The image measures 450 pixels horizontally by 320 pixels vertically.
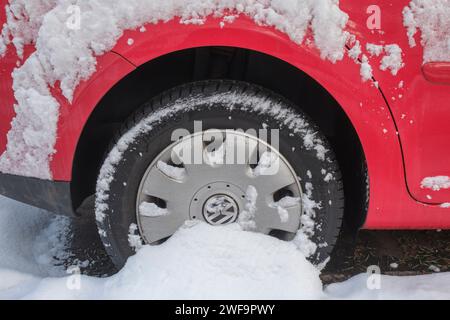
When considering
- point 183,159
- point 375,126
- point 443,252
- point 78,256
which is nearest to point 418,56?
point 375,126

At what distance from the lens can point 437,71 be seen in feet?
5.29

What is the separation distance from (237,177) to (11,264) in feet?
3.75

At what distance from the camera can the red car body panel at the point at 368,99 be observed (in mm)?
1595

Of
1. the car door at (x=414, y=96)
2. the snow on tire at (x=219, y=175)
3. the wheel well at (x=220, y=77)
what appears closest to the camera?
the car door at (x=414, y=96)

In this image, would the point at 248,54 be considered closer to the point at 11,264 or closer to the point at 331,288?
the point at 331,288

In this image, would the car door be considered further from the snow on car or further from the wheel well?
the wheel well

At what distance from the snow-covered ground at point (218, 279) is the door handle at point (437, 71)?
81 centimetres

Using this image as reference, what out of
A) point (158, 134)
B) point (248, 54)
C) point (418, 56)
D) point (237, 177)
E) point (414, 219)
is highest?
point (248, 54)

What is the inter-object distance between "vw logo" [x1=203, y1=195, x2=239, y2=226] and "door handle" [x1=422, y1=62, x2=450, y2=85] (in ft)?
2.74

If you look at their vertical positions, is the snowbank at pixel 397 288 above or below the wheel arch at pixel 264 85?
below

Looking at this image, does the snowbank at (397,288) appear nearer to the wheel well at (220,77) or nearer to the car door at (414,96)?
the wheel well at (220,77)

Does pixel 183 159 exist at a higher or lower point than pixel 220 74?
lower

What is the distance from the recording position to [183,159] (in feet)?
5.82

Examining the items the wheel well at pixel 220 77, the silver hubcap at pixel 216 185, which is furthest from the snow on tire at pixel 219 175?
the wheel well at pixel 220 77
